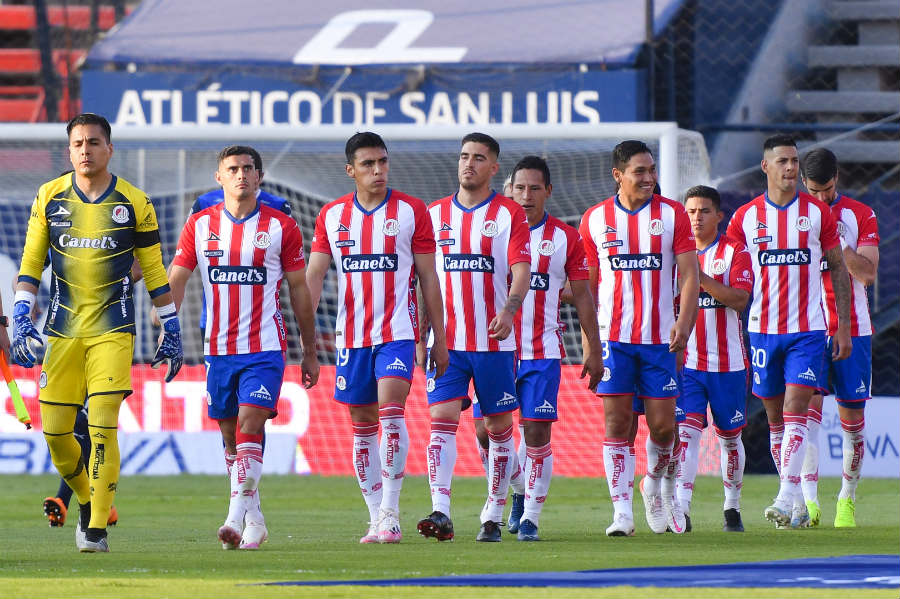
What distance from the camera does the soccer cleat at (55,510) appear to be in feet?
33.4

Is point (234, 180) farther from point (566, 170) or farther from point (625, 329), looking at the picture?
point (566, 170)

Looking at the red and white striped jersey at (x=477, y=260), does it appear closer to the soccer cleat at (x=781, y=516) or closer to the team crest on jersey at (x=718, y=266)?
the team crest on jersey at (x=718, y=266)

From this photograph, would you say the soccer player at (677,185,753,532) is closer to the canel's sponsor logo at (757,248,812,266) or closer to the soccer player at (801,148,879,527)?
the canel's sponsor logo at (757,248,812,266)

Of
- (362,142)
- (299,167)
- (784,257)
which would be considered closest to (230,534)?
(362,142)

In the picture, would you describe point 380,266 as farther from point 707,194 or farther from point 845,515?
point 845,515

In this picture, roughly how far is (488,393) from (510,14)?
11.4 m

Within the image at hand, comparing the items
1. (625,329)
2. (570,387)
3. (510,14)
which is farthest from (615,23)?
(625,329)

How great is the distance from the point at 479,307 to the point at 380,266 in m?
0.61

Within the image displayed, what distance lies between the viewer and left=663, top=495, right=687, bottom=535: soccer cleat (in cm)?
945

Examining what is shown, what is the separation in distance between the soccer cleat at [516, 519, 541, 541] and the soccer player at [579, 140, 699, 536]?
18.3 inches

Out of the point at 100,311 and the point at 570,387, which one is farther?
the point at 570,387

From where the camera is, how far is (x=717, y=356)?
9.94m

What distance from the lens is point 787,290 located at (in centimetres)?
1005

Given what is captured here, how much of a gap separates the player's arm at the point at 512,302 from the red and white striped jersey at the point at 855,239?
2670mm
